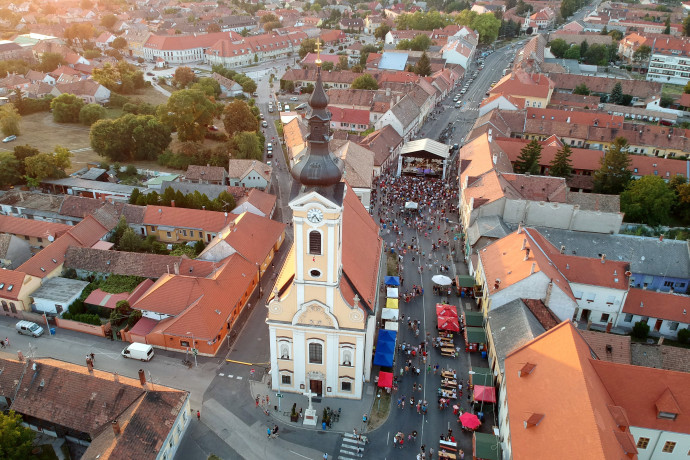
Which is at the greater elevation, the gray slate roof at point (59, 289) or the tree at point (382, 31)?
the gray slate roof at point (59, 289)

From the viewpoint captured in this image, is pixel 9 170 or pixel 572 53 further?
pixel 572 53

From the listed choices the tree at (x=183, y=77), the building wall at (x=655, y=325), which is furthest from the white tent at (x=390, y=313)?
the tree at (x=183, y=77)

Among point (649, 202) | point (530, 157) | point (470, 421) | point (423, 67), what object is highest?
point (530, 157)

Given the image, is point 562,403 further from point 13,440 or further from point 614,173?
point 614,173

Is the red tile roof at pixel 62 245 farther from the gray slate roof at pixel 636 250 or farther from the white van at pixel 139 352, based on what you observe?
the gray slate roof at pixel 636 250


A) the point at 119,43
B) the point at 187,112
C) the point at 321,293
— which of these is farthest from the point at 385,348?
the point at 119,43

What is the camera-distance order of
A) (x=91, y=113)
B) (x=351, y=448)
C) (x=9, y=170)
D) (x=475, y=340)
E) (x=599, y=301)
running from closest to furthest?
1. (x=351, y=448)
2. (x=475, y=340)
3. (x=599, y=301)
4. (x=9, y=170)
5. (x=91, y=113)

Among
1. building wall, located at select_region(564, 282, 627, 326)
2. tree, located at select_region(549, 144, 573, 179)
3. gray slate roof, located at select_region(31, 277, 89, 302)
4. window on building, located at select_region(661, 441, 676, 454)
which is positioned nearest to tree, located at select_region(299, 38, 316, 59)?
tree, located at select_region(549, 144, 573, 179)
